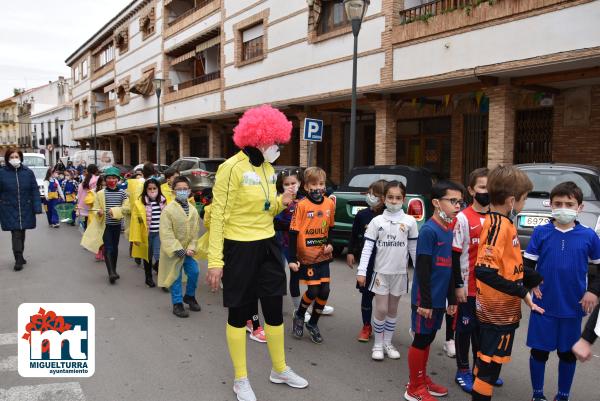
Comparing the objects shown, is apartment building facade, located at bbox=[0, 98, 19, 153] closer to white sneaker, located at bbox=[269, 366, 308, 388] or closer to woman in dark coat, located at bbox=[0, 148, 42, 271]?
woman in dark coat, located at bbox=[0, 148, 42, 271]

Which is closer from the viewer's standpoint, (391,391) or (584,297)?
(584,297)

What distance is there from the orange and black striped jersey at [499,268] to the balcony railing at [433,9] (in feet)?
34.1

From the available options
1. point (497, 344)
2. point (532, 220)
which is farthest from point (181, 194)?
point (532, 220)

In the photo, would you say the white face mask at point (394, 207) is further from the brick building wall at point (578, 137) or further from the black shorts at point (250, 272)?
the brick building wall at point (578, 137)

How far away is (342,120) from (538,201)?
15.2 meters

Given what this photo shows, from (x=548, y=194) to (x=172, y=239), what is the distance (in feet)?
16.7

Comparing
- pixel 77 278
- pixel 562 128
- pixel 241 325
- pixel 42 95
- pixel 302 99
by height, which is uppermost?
pixel 42 95

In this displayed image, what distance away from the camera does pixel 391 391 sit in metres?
3.80

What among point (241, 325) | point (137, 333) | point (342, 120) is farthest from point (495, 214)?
point (342, 120)

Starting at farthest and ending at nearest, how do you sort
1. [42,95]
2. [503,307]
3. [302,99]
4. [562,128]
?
[42,95] < [302,99] < [562,128] < [503,307]

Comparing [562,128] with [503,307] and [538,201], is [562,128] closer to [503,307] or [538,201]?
[538,201]

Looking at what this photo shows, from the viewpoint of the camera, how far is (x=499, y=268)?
3.09 meters

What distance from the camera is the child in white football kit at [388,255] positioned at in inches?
172

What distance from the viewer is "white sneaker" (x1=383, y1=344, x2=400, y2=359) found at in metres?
4.47
